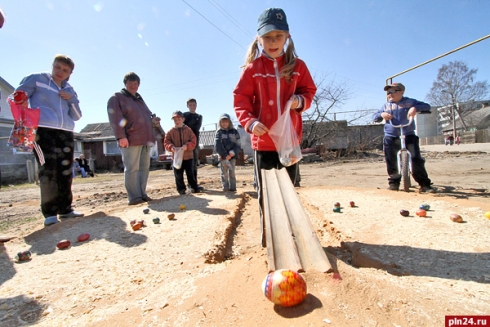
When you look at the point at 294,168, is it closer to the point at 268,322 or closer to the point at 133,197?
the point at 268,322

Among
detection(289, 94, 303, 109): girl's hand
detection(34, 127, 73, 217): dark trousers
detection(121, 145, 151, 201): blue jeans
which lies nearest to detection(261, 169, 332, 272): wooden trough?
detection(289, 94, 303, 109): girl's hand

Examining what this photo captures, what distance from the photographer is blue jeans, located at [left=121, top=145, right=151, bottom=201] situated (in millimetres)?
4989

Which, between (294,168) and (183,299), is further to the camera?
(294,168)

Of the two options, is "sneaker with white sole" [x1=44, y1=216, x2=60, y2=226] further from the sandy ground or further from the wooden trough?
the wooden trough

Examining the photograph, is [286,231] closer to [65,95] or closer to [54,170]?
[54,170]

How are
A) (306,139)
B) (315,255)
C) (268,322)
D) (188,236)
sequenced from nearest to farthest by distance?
(268,322)
(315,255)
(188,236)
(306,139)

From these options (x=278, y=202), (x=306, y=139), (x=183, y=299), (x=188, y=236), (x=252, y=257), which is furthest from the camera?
(x=306, y=139)

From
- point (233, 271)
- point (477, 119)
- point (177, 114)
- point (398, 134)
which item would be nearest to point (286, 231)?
point (233, 271)

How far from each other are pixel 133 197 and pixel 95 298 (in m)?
3.50

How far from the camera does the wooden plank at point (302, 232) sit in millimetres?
1760

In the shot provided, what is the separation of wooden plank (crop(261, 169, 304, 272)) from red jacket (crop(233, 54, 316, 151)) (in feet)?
1.25

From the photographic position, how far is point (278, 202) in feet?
7.72

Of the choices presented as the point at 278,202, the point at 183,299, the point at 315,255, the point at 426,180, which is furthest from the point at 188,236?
the point at 426,180

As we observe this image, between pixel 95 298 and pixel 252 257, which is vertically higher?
pixel 252 257
